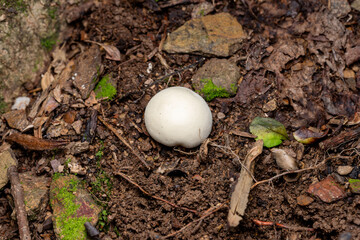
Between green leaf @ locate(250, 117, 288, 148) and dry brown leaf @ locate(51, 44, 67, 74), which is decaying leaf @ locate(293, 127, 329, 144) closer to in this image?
green leaf @ locate(250, 117, 288, 148)

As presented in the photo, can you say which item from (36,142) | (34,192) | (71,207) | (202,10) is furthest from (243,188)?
(202,10)

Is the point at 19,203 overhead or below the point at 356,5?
below

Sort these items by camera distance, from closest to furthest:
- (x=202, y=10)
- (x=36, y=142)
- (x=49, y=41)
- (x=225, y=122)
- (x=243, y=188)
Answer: (x=243, y=188), (x=36, y=142), (x=225, y=122), (x=49, y=41), (x=202, y=10)

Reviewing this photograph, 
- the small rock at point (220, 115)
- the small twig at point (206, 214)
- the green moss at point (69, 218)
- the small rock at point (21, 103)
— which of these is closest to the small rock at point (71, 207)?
the green moss at point (69, 218)

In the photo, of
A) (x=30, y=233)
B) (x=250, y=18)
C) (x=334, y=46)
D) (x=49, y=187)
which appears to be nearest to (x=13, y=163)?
(x=49, y=187)

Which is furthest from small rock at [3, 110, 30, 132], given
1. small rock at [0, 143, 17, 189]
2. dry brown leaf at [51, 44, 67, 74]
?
dry brown leaf at [51, 44, 67, 74]

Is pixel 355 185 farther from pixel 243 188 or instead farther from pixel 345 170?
pixel 243 188
